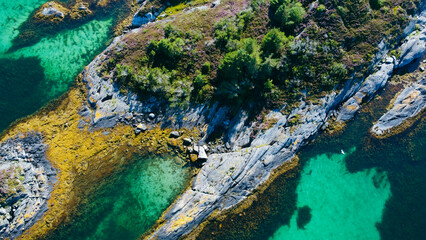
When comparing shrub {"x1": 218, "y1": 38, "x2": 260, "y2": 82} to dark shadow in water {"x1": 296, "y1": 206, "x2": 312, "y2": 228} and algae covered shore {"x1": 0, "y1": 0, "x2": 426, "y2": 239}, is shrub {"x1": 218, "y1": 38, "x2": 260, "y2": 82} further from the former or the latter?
dark shadow in water {"x1": 296, "y1": 206, "x2": 312, "y2": 228}

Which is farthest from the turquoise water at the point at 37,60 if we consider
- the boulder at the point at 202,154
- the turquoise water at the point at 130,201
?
the boulder at the point at 202,154

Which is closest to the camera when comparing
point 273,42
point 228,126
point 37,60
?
point 273,42

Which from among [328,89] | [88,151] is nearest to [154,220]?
[88,151]

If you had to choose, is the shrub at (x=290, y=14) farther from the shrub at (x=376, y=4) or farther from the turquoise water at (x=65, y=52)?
the turquoise water at (x=65, y=52)

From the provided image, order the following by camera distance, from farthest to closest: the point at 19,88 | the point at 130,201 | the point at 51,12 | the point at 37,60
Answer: the point at 51,12
the point at 37,60
the point at 19,88
the point at 130,201

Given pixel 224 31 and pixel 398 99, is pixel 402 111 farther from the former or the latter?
pixel 224 31

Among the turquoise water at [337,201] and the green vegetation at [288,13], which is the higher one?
the green vegetation at [288,13]

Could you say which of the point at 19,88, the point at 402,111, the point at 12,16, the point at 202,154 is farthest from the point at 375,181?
the point at 12,16
